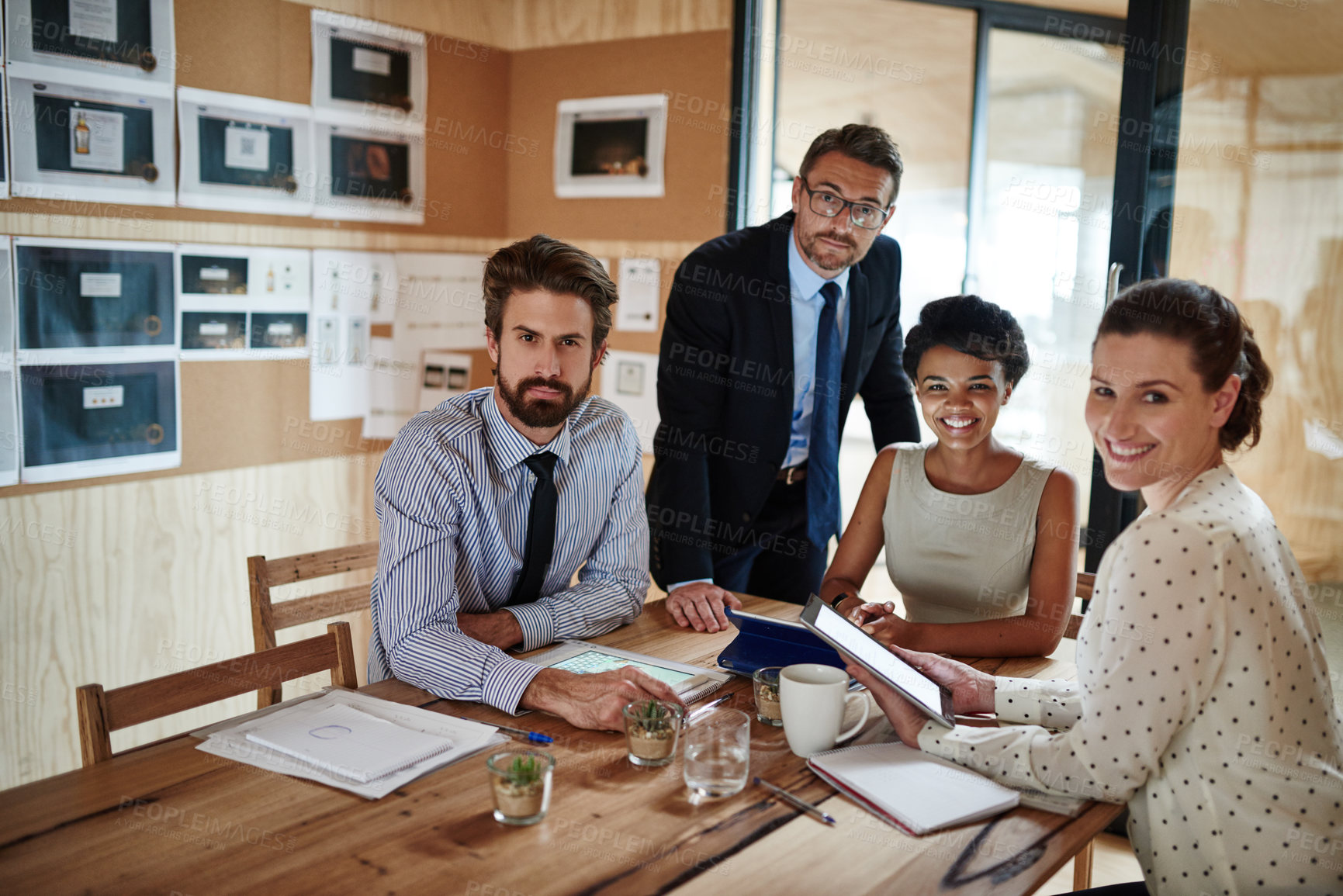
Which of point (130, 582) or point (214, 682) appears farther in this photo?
point (130, 582)

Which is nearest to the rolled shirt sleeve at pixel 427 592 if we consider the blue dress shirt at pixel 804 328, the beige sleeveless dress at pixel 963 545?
the beige sleeveless dress at pixel 963 545

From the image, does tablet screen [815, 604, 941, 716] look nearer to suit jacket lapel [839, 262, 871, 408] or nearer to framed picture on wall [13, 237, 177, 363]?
suit jacket lapel [839, 262, 871, 408]

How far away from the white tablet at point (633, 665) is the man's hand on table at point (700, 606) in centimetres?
21

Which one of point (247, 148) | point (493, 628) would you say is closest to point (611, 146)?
point (247, 148)

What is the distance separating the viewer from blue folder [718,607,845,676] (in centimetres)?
163

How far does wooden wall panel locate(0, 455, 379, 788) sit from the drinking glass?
2077 millimetres

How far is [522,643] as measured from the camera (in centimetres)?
176

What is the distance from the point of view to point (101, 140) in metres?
2.63

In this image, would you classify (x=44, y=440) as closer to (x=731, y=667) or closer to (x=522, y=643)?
(x=522, y=643)

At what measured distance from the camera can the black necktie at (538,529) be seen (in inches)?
74.8

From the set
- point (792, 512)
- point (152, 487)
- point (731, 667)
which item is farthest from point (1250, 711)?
point (152, 487)

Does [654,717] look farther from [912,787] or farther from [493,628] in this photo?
[493,628]

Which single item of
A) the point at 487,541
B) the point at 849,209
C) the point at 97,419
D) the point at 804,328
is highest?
the point at 849,209

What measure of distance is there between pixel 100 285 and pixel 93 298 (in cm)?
4
